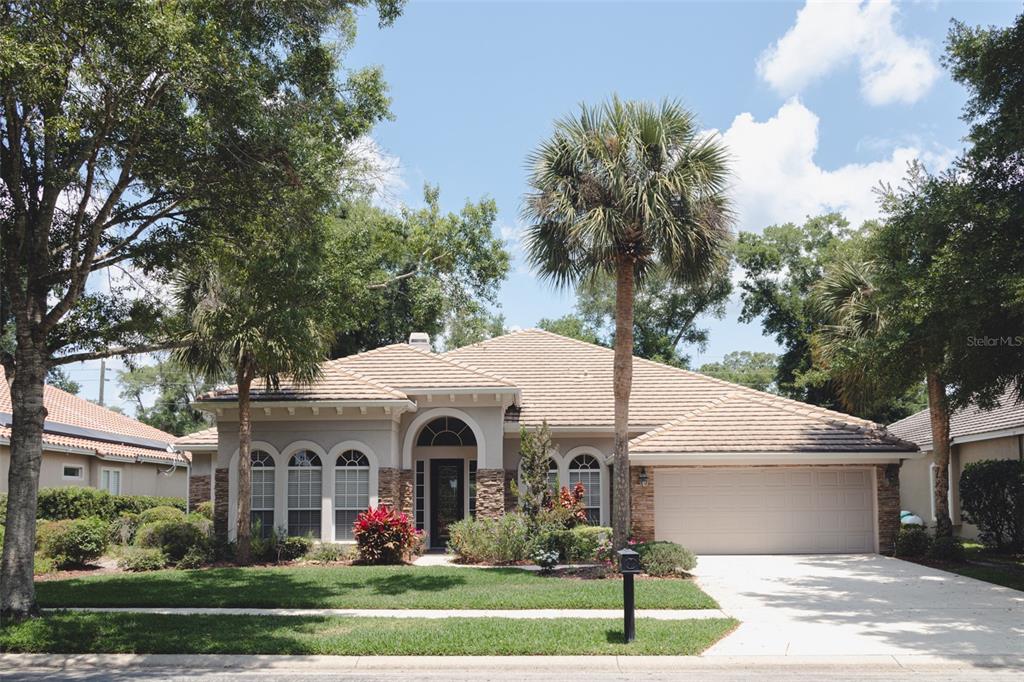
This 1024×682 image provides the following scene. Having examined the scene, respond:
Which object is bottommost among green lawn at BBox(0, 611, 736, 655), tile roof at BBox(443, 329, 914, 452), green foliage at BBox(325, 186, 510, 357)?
green lawn at BBox(0, 611, 736, 655)

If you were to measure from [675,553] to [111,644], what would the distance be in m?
9.96

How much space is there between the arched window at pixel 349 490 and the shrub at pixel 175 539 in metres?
2.99

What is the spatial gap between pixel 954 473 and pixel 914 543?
31.6ft

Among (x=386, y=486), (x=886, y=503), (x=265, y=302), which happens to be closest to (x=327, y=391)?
(x=386, y=486)

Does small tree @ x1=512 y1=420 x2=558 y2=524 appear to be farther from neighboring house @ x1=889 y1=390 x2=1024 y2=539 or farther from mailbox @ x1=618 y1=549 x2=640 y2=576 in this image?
neighboring house @ x1=889 y1=390 x2=1024 y2=539

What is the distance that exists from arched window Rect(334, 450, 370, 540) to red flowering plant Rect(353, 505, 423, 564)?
1.39m

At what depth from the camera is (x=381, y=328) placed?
37594 mm

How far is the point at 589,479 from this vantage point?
2269 cm

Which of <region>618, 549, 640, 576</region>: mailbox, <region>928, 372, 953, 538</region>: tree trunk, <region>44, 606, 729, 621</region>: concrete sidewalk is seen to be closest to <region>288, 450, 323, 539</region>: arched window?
<region>44, 606, 729, 621</region>: concrete sidewalk

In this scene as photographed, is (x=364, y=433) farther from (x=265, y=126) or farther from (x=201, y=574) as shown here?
(x=265, y=126)

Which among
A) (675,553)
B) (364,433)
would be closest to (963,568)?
(675,553)

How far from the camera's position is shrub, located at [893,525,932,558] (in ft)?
63.9

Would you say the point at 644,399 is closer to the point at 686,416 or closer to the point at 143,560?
the point at 686,416

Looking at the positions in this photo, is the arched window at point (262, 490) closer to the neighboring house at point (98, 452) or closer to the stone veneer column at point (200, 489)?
the stone veneer column at point (200, 489)
